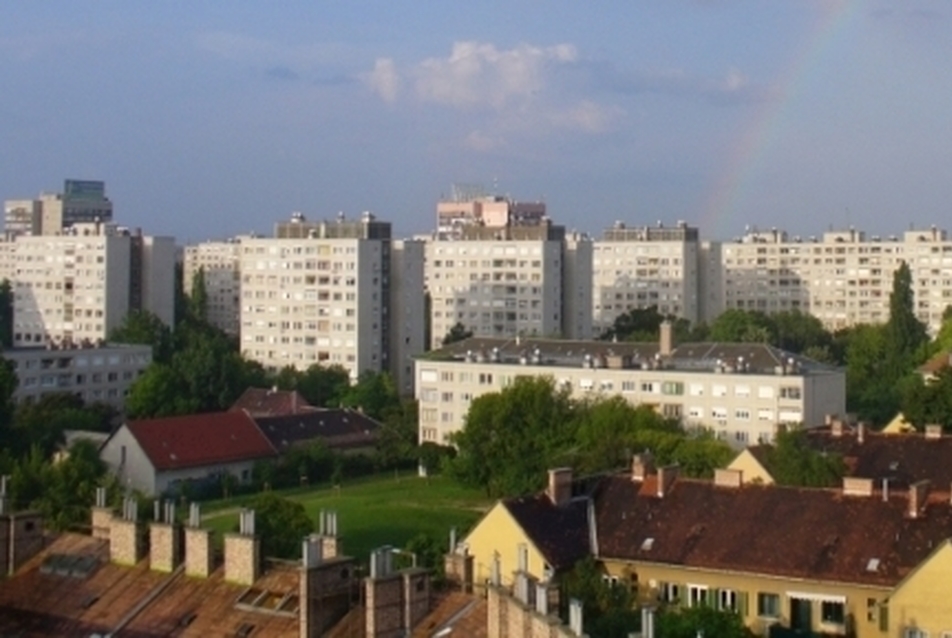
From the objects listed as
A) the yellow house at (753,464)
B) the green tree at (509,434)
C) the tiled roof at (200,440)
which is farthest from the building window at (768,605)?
the tiled roof at (200,440)

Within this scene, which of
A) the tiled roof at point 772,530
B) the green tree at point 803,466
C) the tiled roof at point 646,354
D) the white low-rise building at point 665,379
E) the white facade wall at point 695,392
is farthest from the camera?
the tiled roof at point 646,354

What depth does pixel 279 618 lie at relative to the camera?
19.1 meters

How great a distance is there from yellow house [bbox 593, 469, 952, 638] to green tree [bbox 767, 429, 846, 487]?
478 centimetres

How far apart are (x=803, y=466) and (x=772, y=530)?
7035 millimetres

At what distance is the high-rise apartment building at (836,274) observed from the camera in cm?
11906

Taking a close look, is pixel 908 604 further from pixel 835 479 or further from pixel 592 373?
pixel 592 373

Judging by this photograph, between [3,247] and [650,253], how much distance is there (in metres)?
59.7

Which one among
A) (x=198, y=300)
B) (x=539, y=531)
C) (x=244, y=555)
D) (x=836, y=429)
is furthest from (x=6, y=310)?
(x=244, y=555)

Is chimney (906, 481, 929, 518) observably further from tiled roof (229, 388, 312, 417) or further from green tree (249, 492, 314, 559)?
tiled roof (229, 388, 312, 417)

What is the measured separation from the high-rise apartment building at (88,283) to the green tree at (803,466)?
209 ft

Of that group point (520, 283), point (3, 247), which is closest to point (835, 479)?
point (520, 283)

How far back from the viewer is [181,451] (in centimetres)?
5691

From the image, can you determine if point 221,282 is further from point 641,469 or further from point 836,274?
point 641,469

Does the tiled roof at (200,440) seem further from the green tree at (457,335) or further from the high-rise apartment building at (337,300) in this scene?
the green tree at (457,335)
